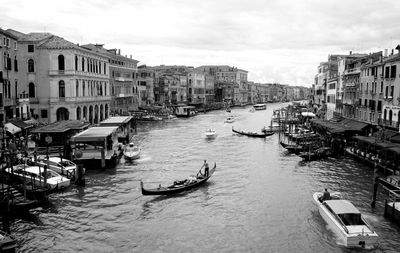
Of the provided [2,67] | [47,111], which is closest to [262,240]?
[2,67]

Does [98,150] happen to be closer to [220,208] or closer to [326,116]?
[220,208]

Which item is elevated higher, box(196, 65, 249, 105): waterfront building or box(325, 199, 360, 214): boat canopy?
box(196, 65, 249, 105): waterfront building

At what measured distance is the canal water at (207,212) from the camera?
16.9 m

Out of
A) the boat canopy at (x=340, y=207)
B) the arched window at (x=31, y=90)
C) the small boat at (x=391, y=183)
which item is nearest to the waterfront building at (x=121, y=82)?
the arched window at (x=31, y=90)

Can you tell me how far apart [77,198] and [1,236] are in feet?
26.0

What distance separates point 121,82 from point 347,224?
2399 inches

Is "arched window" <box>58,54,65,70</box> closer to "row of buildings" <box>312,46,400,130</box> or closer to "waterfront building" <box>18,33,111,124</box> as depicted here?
"waterfront building" <box>18,33,111,124</box>

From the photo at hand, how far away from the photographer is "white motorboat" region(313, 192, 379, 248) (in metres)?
16.1

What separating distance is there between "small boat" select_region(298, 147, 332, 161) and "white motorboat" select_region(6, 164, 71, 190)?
62.5 feet

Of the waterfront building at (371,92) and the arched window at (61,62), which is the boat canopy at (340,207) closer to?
the waterfront building at (371,92)

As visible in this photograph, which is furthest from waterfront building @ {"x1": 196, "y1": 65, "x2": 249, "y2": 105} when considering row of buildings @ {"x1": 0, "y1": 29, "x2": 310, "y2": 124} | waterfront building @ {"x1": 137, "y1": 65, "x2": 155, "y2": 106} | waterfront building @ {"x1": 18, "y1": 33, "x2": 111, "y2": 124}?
waterfront building @ {"x1": 18, "y1": 33, "x2": 111, "y2": 124}

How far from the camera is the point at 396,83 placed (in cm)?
3500

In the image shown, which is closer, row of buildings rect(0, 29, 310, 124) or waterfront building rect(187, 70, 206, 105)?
row of buildings rect(0, 29, 310, 124)

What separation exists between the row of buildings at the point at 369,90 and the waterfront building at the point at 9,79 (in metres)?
32.3
